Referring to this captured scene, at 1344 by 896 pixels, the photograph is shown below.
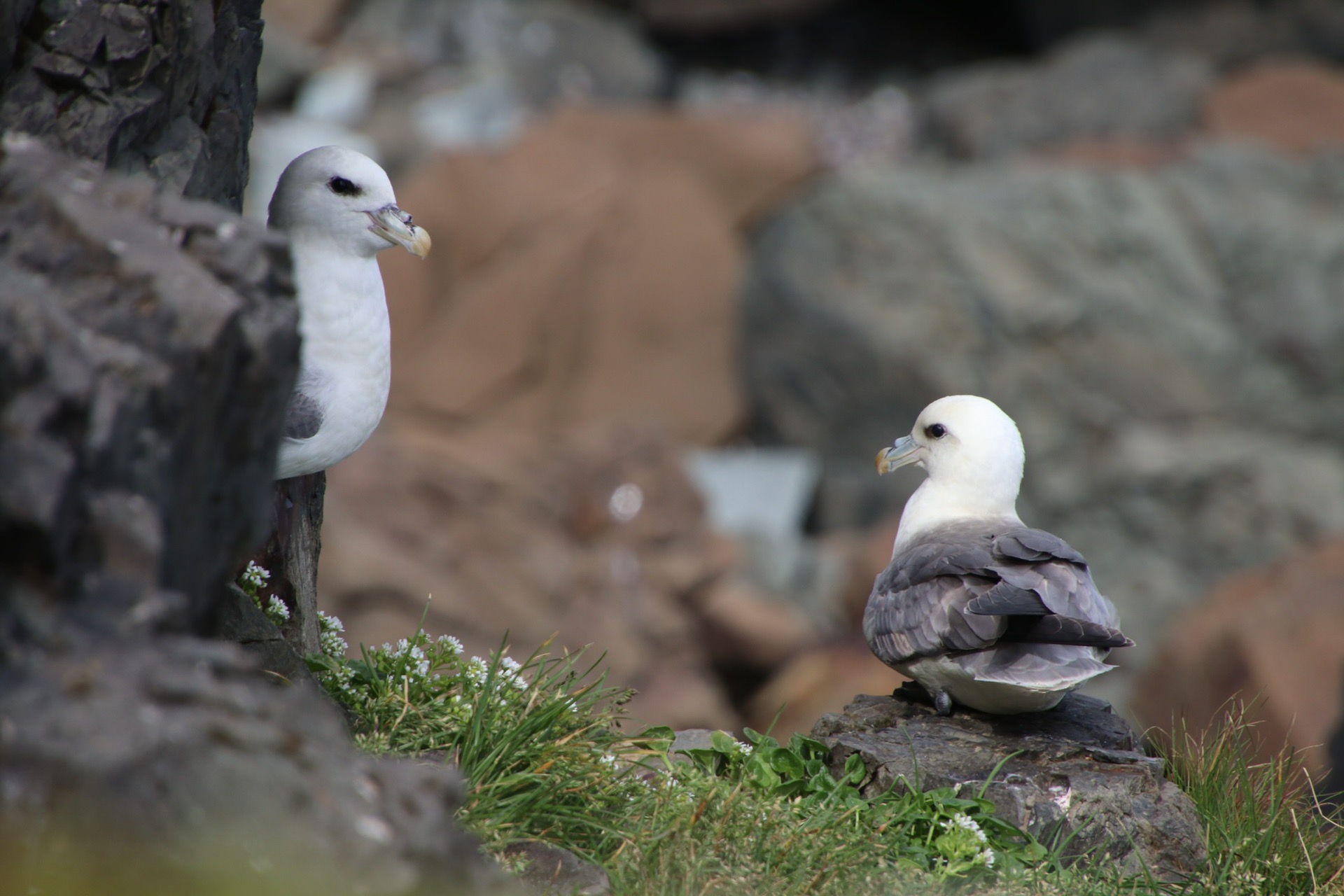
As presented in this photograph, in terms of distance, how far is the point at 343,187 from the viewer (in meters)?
3.49

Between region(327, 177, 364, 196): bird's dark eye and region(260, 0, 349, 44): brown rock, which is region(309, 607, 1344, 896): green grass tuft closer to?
region(327, 177, 364, 196): bird's dark eye

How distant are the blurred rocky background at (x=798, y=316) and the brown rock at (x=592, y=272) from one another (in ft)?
0.13

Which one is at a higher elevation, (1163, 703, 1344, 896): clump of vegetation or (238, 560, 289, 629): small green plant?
(238, 560, 289, 629): small green plant

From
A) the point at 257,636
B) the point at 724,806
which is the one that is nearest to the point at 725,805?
the point at 724,806

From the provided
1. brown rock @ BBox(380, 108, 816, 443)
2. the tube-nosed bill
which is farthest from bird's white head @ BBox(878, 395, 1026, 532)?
brown rock @ BBox(380, 108, 816, 443)

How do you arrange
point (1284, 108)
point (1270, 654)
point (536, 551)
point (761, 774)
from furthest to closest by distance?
point (1284, 108)
point (536, 551)
point (1270, 654)
point (761, 774)

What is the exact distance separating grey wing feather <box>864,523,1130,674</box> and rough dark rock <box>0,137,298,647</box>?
204cm

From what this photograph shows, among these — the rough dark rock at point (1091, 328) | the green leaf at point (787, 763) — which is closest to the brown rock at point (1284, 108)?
the rough dark rock at point (1091, 328)

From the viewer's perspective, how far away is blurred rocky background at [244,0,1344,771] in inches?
408

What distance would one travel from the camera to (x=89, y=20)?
313 centimetres

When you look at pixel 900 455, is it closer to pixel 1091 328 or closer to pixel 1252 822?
pixel 1252 822

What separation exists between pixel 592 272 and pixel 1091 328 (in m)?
5.40

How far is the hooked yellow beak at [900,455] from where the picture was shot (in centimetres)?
466

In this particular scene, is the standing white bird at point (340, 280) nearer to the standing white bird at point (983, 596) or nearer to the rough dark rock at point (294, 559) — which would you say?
the rough dark rock at point (294, 559)
